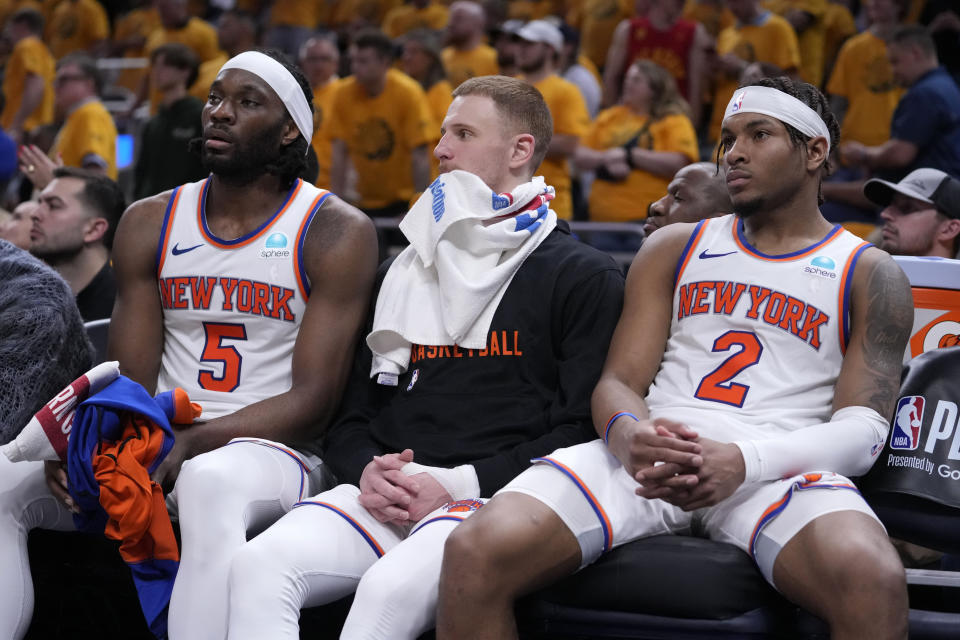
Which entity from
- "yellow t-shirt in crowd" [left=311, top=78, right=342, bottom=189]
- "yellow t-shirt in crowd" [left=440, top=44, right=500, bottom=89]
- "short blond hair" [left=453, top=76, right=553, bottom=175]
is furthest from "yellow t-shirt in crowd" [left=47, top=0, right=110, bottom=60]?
"short blond hair" [left=453, top=76, right=553, bottom=175]

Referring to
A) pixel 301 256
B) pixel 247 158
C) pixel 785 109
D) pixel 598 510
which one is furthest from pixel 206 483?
pixel 785 109

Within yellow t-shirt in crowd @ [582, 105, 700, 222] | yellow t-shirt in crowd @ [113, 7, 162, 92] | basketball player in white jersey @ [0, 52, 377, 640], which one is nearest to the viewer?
basketball player in white jersey @ [0, 52, 377, 640]

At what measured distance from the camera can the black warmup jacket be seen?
313cm

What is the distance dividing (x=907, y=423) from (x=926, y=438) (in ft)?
0.20

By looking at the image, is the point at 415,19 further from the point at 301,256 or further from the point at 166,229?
the point at 301,256

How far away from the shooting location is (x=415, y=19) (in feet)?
34.8

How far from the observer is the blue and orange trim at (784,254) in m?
2.98

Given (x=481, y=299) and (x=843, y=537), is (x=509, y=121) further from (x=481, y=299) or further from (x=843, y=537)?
(x=843, y=537)

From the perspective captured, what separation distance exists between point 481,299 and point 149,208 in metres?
1.16

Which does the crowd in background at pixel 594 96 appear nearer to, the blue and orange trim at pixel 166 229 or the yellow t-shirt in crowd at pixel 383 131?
the yellow t-shirt in crowd at pixel 383 131

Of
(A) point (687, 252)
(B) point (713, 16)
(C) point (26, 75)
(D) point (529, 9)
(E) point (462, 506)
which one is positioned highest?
(B) point (713, 16)

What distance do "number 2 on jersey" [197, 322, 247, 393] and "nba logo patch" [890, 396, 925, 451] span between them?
185 centimetres

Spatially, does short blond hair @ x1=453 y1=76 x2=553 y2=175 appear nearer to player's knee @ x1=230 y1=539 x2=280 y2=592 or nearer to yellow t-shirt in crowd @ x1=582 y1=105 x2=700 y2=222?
player's knee @ x1=230 y1=539 x2=280 y2=592

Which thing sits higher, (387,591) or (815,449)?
(815,449)
